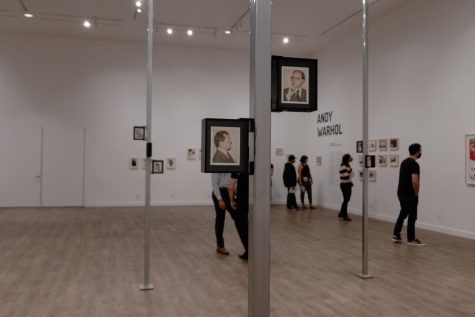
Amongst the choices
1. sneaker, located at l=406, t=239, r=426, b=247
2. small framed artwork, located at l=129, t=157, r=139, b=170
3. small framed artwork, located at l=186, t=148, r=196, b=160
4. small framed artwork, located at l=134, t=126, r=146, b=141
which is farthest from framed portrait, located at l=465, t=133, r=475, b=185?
small framed artwork, located at l=129, t=157, r=139, b=170

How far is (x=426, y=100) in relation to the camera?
10266mm

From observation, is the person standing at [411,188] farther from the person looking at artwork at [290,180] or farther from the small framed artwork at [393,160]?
the person looking at artwork at [290,180]

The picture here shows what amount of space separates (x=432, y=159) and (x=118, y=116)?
952 cm

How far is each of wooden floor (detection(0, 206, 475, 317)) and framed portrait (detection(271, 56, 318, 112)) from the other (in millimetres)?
2494

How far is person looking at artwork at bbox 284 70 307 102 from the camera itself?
257 cm

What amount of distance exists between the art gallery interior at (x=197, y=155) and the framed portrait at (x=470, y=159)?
0.13m

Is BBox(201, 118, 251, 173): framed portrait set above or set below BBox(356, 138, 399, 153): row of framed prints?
below

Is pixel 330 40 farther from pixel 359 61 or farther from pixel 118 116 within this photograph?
pixel 118 116

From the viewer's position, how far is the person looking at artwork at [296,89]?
257cm

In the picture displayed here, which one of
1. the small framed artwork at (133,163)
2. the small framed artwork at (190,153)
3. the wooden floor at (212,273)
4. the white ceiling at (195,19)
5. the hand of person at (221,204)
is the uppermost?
the white ceiling at (195,19)

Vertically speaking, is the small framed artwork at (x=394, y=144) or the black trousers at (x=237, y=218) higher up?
the small framed artwork at (x=394, y=144)

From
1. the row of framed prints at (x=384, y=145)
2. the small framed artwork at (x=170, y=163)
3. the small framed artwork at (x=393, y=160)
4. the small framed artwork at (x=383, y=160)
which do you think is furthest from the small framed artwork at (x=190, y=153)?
the small framed artwork at (x=393, y=160)

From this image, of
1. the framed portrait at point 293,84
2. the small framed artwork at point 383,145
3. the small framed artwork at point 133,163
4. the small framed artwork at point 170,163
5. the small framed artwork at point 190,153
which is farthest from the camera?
the small framed artwork at point 190,153

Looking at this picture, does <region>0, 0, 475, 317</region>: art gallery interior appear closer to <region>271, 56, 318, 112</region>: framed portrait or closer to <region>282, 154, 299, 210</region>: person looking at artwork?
<region>282, 154, 299, 210</region>: person looking at artwork
